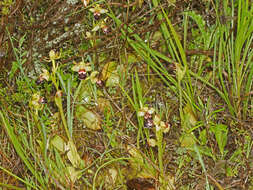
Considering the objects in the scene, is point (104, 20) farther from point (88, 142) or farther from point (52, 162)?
point (52, 162)

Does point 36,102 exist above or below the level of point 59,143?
above

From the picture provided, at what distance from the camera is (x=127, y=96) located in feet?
4.71

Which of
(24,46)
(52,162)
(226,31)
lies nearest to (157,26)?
(226,31)

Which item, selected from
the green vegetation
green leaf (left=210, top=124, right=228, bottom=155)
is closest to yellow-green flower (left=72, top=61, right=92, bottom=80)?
the green vegetation

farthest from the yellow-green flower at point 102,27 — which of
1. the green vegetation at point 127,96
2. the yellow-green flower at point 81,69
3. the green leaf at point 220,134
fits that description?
the green leaf at point 220,134

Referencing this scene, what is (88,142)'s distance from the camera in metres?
1.48

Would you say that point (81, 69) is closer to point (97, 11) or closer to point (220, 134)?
point (97, 11)

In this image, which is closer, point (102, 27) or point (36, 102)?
point (36, 102)

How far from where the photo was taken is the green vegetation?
1.37 metres

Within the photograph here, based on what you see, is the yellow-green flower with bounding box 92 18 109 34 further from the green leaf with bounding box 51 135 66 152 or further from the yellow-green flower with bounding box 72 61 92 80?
the green leaf with bounding box 51 135 66 152

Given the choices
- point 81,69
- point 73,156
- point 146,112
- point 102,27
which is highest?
point 102,27

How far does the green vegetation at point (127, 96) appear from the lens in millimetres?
1372

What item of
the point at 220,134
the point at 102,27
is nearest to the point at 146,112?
the point at 220,134

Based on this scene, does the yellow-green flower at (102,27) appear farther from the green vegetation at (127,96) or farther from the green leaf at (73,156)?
the green leaf at (73,156)
